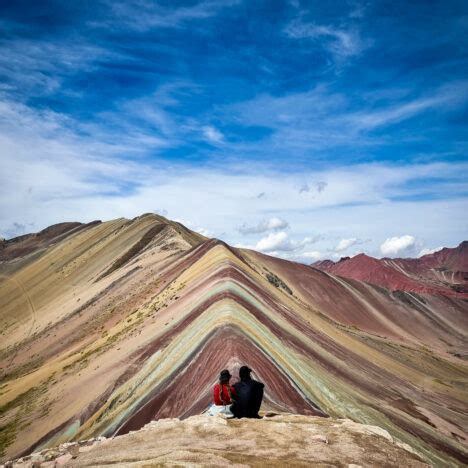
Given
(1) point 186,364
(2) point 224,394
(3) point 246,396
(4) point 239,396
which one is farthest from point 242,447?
(1) point 186,364

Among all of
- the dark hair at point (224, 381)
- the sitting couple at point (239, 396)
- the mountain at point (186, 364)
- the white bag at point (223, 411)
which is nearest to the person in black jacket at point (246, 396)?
the sitting couple at point (239, 396)

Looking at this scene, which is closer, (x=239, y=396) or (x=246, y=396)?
(x=246, y=396)

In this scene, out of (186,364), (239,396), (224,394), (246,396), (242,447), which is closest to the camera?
(242,447)

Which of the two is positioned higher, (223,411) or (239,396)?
(239,396)

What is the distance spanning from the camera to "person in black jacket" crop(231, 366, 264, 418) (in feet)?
37.2

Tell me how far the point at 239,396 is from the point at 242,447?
2.13m

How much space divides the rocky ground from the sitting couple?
0.35m

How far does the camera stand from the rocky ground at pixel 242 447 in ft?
28.9

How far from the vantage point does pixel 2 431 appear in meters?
24.5

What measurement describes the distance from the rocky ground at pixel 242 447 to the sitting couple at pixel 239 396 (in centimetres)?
35

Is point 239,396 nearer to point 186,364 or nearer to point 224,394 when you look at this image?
point 224,394

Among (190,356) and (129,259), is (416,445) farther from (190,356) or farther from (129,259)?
(129,259)

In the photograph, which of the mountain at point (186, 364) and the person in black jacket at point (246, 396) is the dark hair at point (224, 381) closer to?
the person in black jacket at point (246, 396)

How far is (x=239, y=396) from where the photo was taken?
11.6 metres
